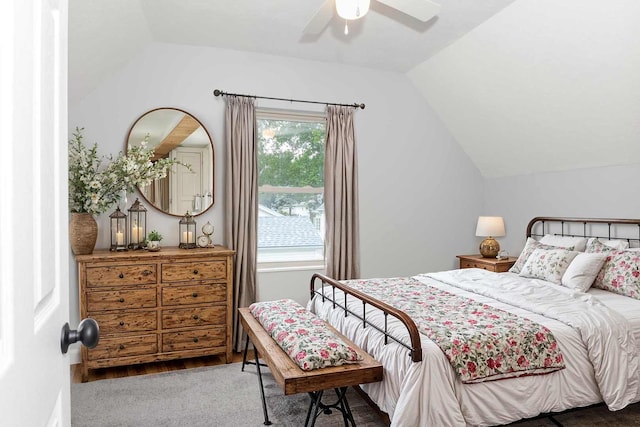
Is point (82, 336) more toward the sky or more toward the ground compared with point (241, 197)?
more toward the ground

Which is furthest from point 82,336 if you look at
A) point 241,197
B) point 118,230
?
point 241,197

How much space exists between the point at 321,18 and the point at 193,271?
2.18 metres

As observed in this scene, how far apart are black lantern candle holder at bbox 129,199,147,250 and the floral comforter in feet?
7.79

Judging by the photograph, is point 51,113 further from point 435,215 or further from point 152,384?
point 435,215

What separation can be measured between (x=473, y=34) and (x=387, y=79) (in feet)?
4.01

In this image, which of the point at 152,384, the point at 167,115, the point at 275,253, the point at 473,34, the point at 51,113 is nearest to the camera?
the point at 51,113

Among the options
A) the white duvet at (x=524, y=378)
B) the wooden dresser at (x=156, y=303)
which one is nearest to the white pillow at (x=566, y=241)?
the white duvet at (x=524, y=378)

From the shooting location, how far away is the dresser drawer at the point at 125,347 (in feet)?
11.3

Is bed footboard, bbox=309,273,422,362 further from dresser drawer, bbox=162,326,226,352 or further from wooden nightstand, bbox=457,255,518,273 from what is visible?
wooden nightstand, bbox=457,255,518,273

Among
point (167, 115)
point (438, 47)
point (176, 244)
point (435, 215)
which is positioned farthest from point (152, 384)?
point (438, 47)

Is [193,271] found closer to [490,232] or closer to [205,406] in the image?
[205,406]

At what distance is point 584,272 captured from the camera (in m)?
3.42

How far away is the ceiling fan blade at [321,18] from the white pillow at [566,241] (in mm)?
2802

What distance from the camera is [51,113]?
35.1 inches
